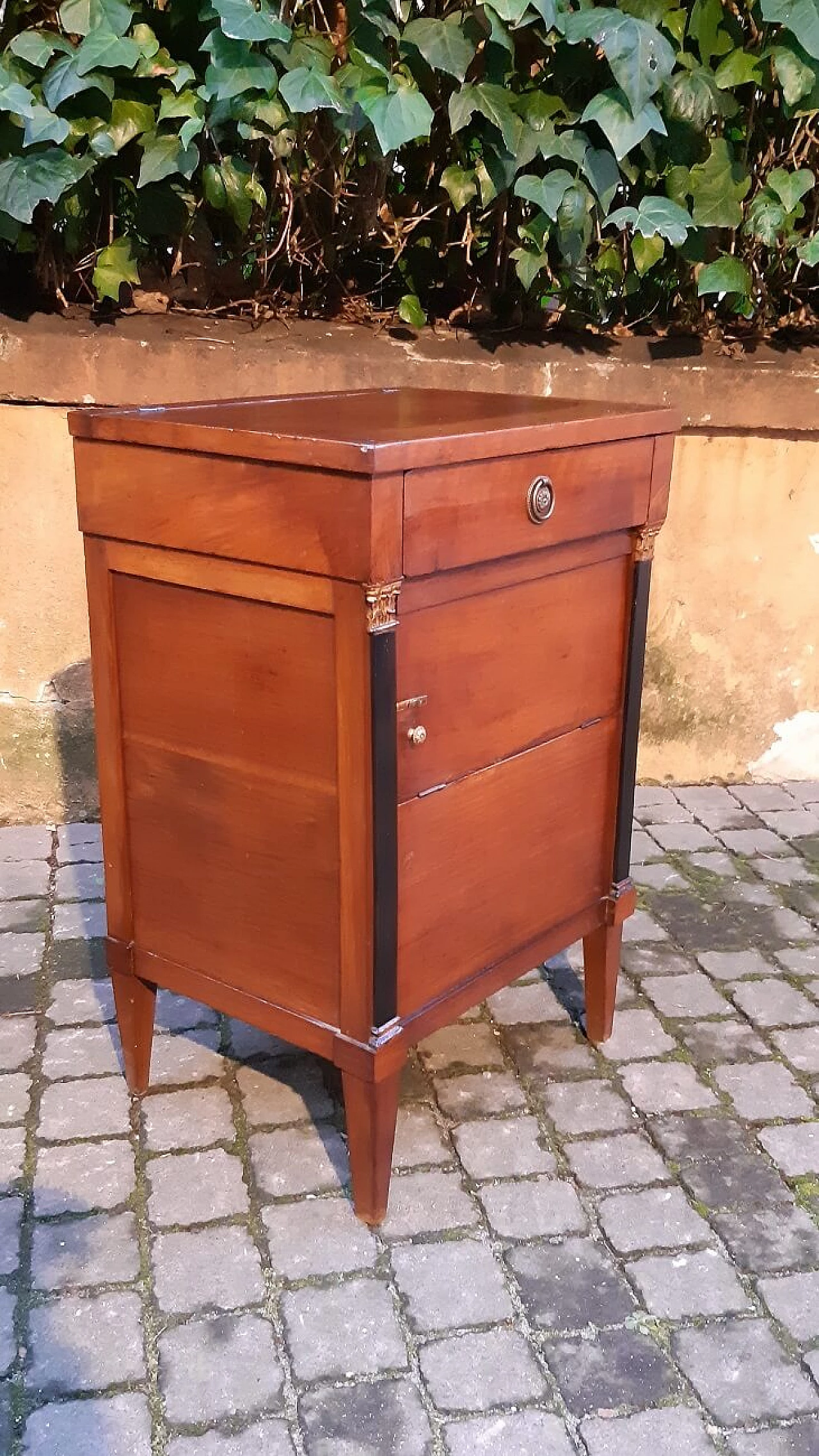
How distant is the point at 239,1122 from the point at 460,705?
917 millimetres

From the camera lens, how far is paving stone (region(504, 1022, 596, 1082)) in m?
2.38

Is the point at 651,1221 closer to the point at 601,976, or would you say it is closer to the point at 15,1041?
the point at 601,976

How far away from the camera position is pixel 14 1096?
2.25 meters

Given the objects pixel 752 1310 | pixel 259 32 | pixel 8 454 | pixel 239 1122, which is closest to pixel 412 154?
pixel 259 32

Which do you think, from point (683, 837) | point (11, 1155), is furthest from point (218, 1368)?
point (683, 837)

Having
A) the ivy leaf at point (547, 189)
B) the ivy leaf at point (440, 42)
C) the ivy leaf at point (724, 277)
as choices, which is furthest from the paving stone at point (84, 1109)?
the ivy leaf at point (724, 277)

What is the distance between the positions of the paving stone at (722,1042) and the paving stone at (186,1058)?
964 millimetres

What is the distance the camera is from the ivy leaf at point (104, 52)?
107 inches

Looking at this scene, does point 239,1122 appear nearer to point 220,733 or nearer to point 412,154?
point 220,733

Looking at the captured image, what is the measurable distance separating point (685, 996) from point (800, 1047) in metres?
0.28

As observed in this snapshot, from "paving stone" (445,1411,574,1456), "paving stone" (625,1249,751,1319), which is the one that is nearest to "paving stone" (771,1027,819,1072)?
"paving stone" (625,1249,751,1319)

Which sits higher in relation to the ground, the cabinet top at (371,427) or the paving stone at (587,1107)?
the cabinet top at (371,427)

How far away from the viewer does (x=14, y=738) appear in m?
3.39

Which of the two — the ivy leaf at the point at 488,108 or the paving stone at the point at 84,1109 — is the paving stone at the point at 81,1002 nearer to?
the paving stone at the point at 84,1109
